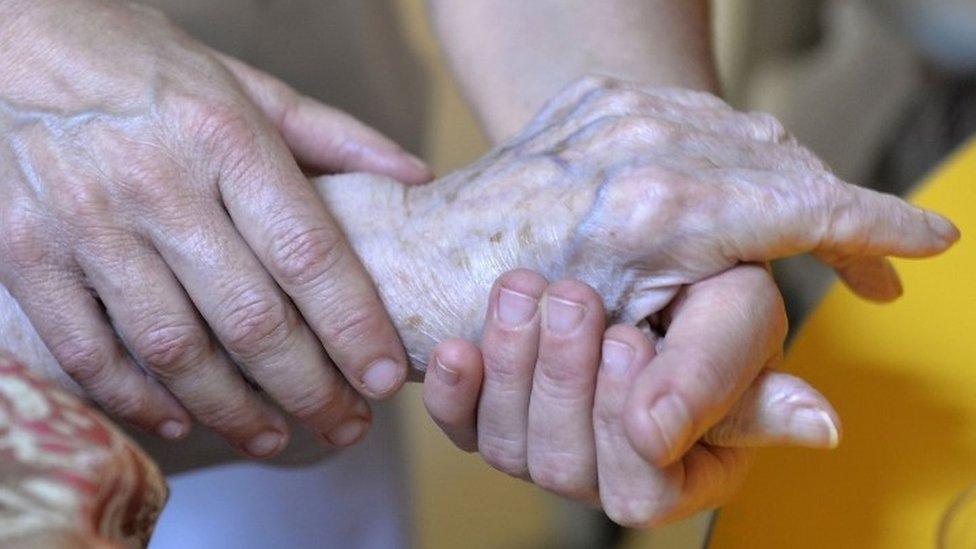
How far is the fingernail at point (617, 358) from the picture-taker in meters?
0.62

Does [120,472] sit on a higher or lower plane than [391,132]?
higher

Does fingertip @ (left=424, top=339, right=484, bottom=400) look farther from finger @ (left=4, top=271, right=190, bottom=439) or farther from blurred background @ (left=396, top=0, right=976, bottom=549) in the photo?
blurred background @ (left=396, top=0, right=976, bottom=549)

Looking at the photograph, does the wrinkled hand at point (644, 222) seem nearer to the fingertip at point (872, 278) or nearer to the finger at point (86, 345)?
the fingertip at point (872, 278)

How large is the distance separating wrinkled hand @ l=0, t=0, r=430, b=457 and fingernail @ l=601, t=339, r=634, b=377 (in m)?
0.16

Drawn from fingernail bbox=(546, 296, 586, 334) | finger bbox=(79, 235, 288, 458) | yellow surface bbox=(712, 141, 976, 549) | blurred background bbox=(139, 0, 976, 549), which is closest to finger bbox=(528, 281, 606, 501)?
fingernail bbox=(546, 296, 586, 334)

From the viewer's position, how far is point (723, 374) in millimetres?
595

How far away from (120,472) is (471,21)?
59 cm

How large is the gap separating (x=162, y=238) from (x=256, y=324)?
0.24ft

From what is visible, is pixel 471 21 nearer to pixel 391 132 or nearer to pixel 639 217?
pixel 391 132

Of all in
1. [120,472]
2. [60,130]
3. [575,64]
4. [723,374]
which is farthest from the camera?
[575,64]

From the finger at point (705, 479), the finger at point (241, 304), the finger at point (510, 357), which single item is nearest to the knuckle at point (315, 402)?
the finger at point (241, 304)

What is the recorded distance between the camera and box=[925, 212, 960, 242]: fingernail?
26.7 inches

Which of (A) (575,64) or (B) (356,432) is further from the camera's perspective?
(A) (575,64)

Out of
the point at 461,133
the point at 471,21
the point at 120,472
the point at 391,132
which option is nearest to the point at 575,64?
the point at 471,21
